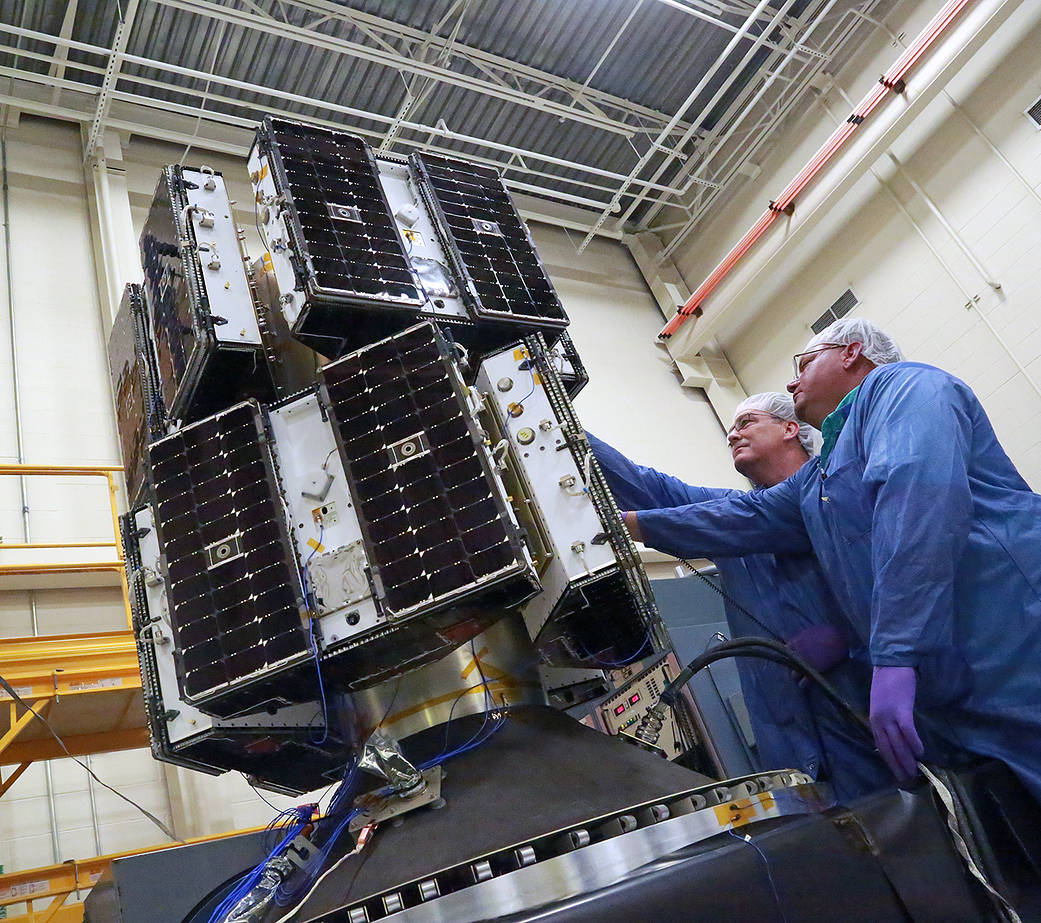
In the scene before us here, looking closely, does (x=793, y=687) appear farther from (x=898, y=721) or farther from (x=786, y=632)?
(x=898, y=721)

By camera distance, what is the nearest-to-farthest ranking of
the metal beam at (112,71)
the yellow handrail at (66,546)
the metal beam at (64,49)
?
the yellow handrail at (66,546) → the metal beam at (112,71) → the metal beam at (64,49)

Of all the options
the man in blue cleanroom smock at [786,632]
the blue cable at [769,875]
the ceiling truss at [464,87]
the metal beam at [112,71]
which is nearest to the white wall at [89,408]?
the metal beam at [112,71]

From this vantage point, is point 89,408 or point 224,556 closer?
point 224,556

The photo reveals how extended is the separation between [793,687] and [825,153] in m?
10.0

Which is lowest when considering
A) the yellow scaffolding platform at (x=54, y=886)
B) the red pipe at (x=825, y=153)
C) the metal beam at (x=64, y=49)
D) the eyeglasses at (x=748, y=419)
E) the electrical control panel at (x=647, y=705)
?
the electrical control panel at (x=647, y=705)

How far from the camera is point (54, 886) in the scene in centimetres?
557

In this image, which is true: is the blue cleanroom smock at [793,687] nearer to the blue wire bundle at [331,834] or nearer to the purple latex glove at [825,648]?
the purple latex glove at [825,648]

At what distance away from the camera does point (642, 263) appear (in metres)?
15.0

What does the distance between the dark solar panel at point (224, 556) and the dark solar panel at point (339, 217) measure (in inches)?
27.8

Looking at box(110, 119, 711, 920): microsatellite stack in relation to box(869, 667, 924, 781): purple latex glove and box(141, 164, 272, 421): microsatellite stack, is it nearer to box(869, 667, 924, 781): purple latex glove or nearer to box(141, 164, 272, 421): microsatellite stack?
box(141, 164, 272, 421): microsatellite stack

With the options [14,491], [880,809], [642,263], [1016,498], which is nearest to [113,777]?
[14,491]

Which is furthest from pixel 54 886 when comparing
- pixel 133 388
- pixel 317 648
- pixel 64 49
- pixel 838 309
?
pixel 838 309

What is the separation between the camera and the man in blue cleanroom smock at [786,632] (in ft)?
11.4

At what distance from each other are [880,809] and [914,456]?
44.2 inches
